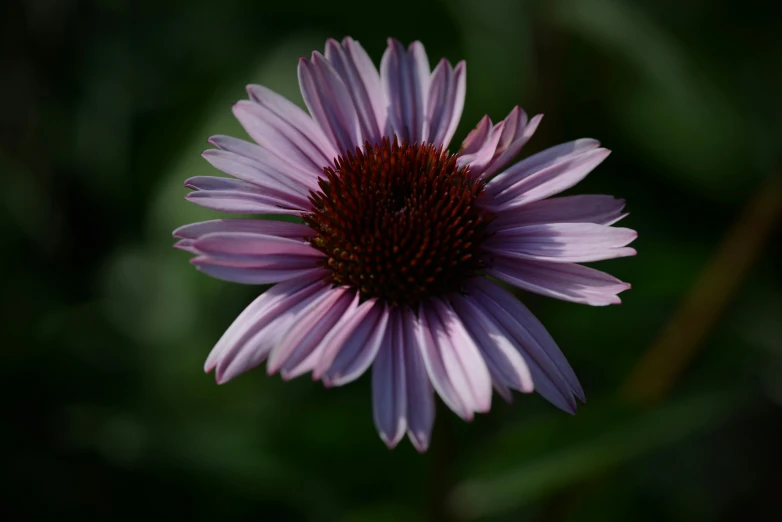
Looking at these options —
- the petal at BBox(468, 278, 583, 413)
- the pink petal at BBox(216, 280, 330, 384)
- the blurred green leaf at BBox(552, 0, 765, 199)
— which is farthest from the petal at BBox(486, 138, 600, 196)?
the blurred green leaf at BBox(552, 0, 765, 199)

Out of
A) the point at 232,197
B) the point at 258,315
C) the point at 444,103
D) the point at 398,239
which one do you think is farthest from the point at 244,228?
the point at 444,103

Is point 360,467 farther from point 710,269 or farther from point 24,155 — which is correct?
point 24,155

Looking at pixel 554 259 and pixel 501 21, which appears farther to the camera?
pixel 501 21

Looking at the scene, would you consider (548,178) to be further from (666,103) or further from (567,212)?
(666,103)

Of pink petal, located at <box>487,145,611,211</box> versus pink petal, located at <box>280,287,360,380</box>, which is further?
pink petal, located at <box>487,145,611,211</box>

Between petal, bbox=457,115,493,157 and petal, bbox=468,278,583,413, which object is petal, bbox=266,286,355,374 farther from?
petal, bbox=457,115,493,157

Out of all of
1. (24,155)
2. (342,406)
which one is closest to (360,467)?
(342,406)
